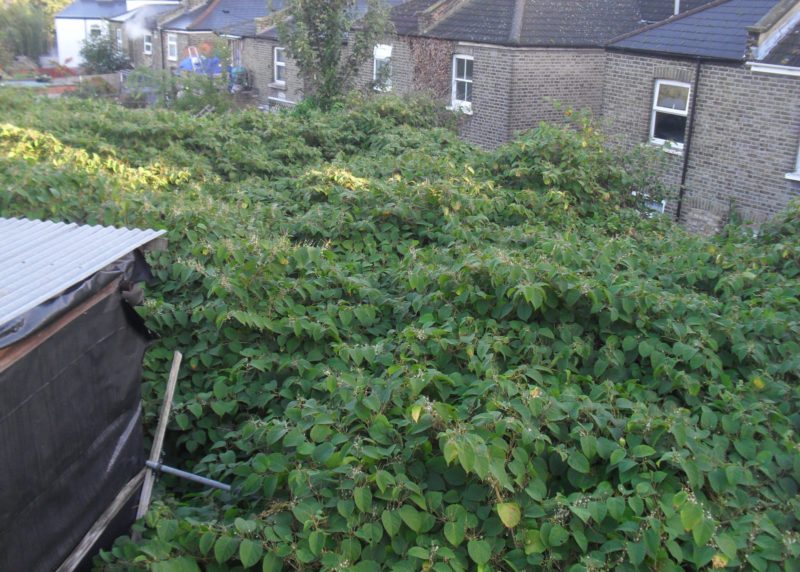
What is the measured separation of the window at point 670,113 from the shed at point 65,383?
549 inches

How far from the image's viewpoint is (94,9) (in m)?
48.3

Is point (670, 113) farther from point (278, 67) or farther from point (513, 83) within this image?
point (278, 67)

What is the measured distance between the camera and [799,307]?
6.38 m

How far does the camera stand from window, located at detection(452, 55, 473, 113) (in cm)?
2011

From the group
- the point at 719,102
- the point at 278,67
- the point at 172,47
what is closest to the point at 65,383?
the point at 719,102

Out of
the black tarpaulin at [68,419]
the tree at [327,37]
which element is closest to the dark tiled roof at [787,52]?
the tree at [327,37]

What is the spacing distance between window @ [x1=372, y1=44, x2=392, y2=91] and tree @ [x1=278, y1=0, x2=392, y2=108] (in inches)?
29.7

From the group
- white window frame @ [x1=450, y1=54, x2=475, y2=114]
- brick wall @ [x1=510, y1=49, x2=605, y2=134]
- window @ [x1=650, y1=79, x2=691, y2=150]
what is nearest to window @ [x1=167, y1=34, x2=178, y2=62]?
white window frame @ [x1=450, y1=54, x2=475, y2=114]

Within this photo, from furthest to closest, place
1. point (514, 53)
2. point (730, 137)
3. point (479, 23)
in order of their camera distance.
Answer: point (479, 23), point (514, 53), point (730, 137)

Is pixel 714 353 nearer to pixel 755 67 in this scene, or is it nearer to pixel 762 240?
pixel 762 240

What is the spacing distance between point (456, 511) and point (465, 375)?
1.36m

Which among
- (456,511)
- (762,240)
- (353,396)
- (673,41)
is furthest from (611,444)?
(673,41)

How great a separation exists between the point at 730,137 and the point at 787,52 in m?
1.78

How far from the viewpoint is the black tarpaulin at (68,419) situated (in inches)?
144
